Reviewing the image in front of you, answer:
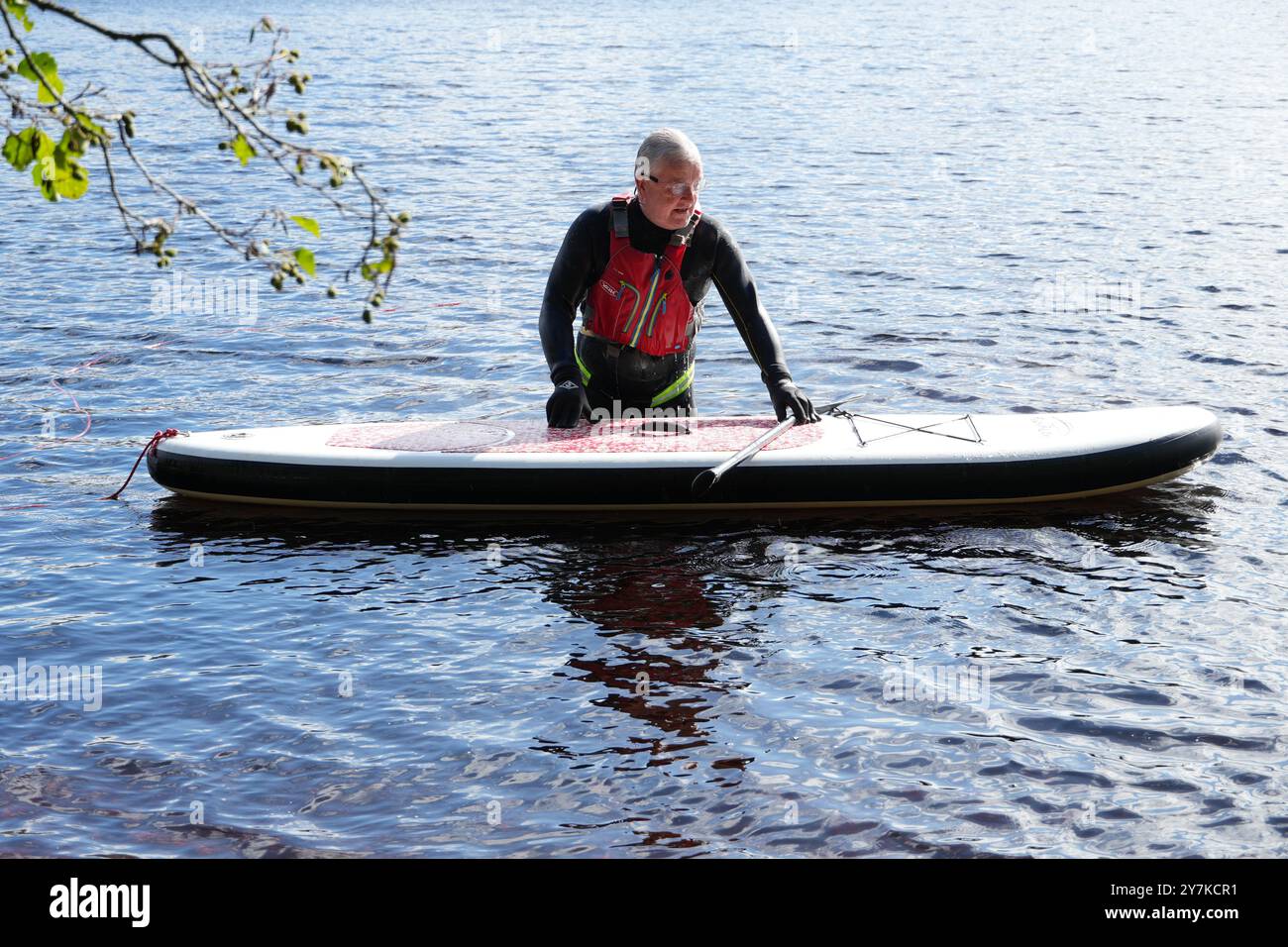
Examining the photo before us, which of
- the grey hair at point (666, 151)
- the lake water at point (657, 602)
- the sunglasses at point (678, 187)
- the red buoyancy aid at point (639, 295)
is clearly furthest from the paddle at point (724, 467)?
the grey hair at point (666, 151)

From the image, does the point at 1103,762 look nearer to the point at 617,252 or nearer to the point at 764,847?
the point at 764,847

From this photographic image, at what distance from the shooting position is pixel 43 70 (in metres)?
3.60

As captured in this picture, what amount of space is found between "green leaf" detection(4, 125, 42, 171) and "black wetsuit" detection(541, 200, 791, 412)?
4463mm

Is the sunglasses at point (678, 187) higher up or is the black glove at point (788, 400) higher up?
the sunglasses at point (678, 187)

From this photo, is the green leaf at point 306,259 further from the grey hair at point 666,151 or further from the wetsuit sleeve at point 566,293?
the wetsuit sleeve at point 566,293

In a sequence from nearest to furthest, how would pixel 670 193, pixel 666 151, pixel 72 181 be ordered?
pixel 72 181, pixel 666 151, pixel 670 193

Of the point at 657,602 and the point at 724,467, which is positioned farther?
the point at 724,467

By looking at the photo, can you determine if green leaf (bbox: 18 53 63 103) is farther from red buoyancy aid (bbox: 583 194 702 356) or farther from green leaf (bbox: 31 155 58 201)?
red buoyancy aid (bbox: 583 194 702 356)

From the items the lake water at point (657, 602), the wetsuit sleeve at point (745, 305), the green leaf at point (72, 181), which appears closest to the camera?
the green leaf at point (72, 181)

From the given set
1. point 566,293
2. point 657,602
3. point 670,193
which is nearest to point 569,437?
point 566,293

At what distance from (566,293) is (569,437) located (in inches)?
34.7

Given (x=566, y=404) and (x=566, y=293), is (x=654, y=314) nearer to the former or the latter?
(x=566, y=293)

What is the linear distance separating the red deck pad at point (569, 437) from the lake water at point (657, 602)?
1.41ft

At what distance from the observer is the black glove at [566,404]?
7.98m
